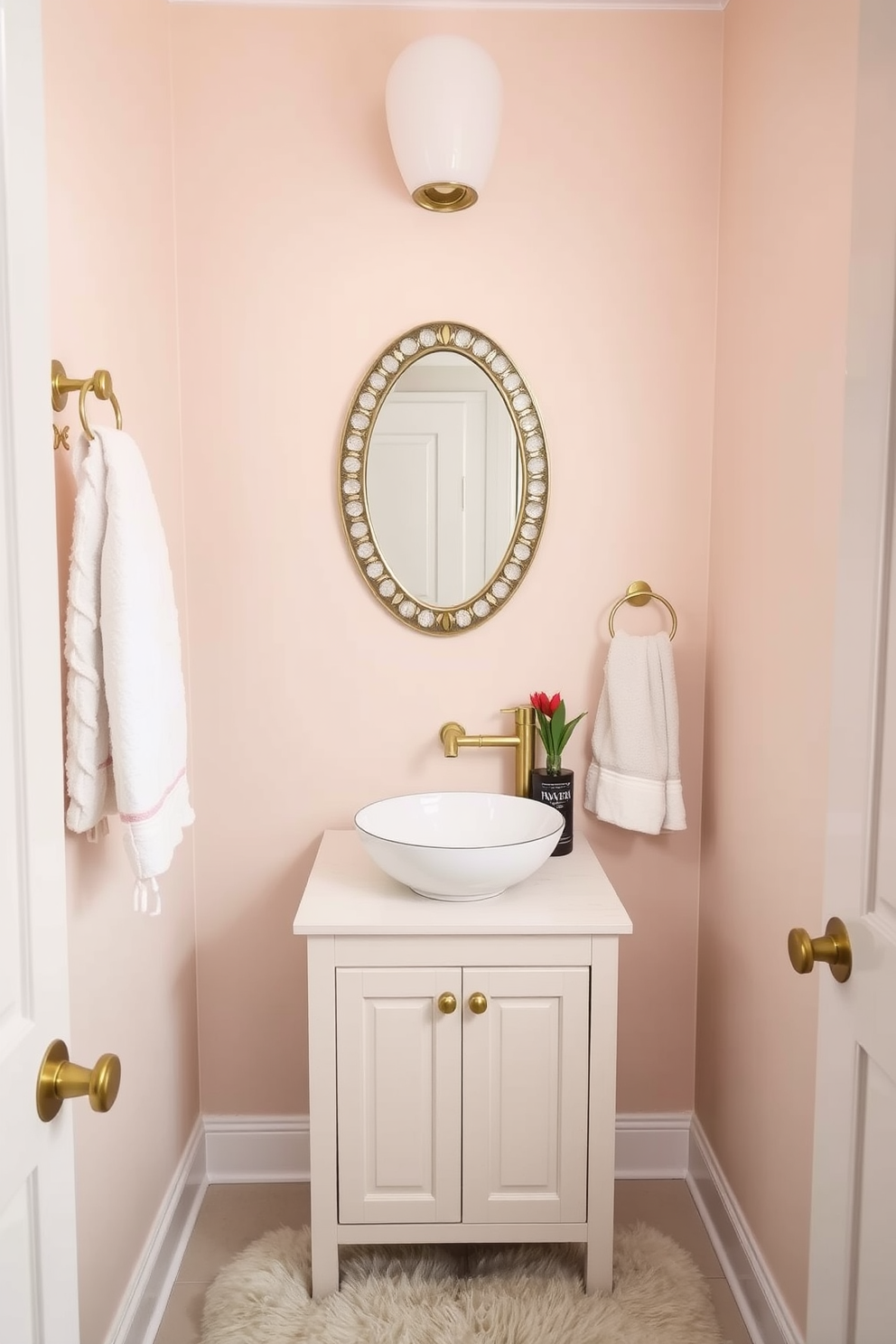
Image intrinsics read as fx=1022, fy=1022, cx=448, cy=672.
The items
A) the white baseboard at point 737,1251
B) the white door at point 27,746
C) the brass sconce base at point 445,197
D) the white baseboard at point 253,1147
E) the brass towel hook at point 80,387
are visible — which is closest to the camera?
the white door at point 27,746

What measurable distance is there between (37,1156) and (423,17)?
2.10 meters

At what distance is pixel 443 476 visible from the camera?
6.96ft

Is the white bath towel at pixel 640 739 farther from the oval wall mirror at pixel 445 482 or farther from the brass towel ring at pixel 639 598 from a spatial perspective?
the oval wall mirror at pixel 445 482

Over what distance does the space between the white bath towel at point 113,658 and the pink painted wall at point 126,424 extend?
9cm

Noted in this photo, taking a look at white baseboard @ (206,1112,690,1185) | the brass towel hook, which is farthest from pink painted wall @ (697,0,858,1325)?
the brass towel hook

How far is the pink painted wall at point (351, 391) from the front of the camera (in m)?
2.05

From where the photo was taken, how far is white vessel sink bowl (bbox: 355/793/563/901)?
66.8 inches

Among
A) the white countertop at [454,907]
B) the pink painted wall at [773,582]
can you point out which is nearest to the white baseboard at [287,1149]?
the pink painted wall at [773,582]

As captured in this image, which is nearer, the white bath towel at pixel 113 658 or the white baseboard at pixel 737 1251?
the white bath towel at pixel 113 658

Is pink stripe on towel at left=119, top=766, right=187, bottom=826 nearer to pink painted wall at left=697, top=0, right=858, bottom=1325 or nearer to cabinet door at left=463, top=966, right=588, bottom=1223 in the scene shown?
cabinet door at left=463, top=966, right=588, bottom=1223

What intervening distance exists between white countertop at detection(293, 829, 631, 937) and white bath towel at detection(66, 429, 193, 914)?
1.34 ft

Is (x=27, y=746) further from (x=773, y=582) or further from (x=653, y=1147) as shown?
(x=653, y=1147)

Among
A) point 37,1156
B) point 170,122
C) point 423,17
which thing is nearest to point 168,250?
point 170,122

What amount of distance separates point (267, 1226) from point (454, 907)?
0.86 meters
